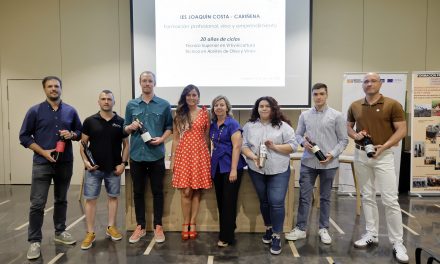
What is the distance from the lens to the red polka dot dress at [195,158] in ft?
10.2

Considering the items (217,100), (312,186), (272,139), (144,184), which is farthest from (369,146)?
(144,184)

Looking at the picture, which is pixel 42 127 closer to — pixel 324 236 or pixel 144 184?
pixel 144 184

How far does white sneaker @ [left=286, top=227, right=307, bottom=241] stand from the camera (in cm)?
329

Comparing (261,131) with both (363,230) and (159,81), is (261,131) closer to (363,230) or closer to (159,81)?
(363,230)

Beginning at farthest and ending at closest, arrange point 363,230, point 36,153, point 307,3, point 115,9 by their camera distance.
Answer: point 115,9, point 307,3, point 363,230, point 36,153

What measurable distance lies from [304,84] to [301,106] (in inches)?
13.8

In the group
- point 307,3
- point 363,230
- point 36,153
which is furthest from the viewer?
point 307,3

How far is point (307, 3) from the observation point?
16.9 feet

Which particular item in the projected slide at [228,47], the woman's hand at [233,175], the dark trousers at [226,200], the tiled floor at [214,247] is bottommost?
the tiled floor at [214,247]

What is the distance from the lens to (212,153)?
10.2ft

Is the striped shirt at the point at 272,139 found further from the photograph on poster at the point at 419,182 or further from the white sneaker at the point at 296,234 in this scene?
the photograph on poster at the point at 419,182

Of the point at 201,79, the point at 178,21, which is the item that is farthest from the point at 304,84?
the point at 178,21

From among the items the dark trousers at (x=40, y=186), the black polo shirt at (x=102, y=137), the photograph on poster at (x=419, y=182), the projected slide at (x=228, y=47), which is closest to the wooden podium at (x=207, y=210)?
the black polo shirt at (x=102, y=137)

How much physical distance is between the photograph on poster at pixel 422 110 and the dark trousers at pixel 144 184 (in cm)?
402
